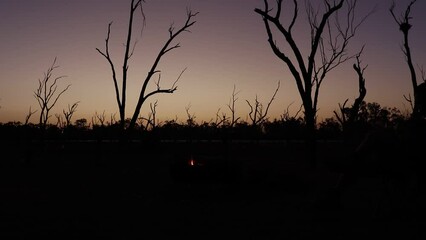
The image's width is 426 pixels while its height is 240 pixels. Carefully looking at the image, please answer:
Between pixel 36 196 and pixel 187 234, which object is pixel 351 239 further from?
pixel 36 196

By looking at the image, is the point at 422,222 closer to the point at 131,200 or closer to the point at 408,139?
the point at 408,139

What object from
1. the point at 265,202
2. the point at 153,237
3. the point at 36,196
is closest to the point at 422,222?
the point at 265,202

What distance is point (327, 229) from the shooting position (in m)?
5.78

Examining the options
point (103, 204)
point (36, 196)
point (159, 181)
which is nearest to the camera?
point (103, 204)

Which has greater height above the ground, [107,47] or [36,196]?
[107,47]

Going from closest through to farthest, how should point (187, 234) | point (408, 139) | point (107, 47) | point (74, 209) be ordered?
1. point (187, 234)
2. point (408, 139)
3. point (74, 209)
4. point (107, 47)

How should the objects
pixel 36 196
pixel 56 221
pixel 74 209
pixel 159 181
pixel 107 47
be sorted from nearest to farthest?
pixel 56 221 → pixel 74 209 → pixel 36 196 → pixel 159 181 → pixel 107 47

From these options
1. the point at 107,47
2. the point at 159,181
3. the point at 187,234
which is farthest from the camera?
the point at 107,47

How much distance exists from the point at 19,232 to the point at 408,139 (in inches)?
197

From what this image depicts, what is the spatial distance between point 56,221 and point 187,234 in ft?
6.62

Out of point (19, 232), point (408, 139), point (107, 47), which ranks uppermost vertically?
point (107, 47)

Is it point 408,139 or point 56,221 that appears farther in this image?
point 56,221

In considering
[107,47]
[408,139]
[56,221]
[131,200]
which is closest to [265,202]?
[131,200]

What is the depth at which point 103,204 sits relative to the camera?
8.20 m
